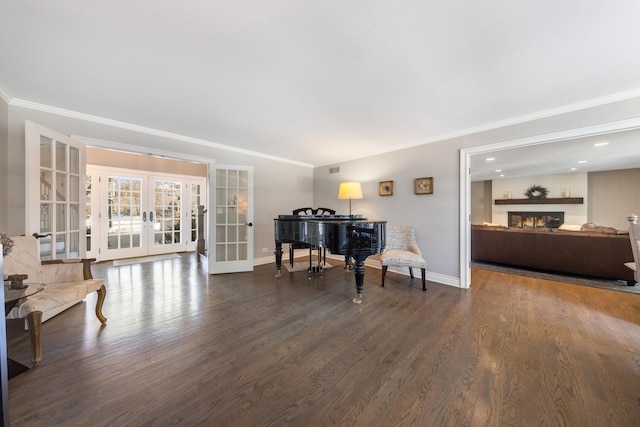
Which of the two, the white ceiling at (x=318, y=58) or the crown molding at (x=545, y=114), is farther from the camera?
the crown molding at (x=545, y=114)

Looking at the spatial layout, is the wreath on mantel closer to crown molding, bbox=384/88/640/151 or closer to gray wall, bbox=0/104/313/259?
crown molding, bbox=384/88/640/151

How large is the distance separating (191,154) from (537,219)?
9384 mm

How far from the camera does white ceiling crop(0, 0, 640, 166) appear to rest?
126 centimetres

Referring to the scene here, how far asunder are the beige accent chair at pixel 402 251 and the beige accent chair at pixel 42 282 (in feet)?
10.3

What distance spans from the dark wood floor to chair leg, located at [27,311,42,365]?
76 mm

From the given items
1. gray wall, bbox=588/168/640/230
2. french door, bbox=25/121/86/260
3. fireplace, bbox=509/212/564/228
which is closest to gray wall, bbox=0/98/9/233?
french door, bbox=25/121/86/260

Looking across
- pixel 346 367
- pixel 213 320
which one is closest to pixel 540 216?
pixel 346 367

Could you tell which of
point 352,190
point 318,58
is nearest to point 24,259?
point 318,58

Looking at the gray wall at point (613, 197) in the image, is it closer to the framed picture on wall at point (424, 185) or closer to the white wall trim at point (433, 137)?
the white wall trim at point (433, 137)

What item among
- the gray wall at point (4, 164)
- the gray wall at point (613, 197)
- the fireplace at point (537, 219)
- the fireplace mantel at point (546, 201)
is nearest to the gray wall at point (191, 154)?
the gray wall at point (4, 164)

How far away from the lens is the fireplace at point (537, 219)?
6.50 metres

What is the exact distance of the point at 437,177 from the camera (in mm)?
3330

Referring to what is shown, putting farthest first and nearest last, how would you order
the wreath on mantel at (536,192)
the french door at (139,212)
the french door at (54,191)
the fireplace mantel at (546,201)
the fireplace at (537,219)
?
1. the wreath on mantel at (536,192)
2. the fireplace at (537,219)
3. the fireplace mantel at (546,201)
4. the french door at (139,212)
5. the french door at (54,191)

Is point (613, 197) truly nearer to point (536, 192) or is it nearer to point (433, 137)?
point (536, 192)
